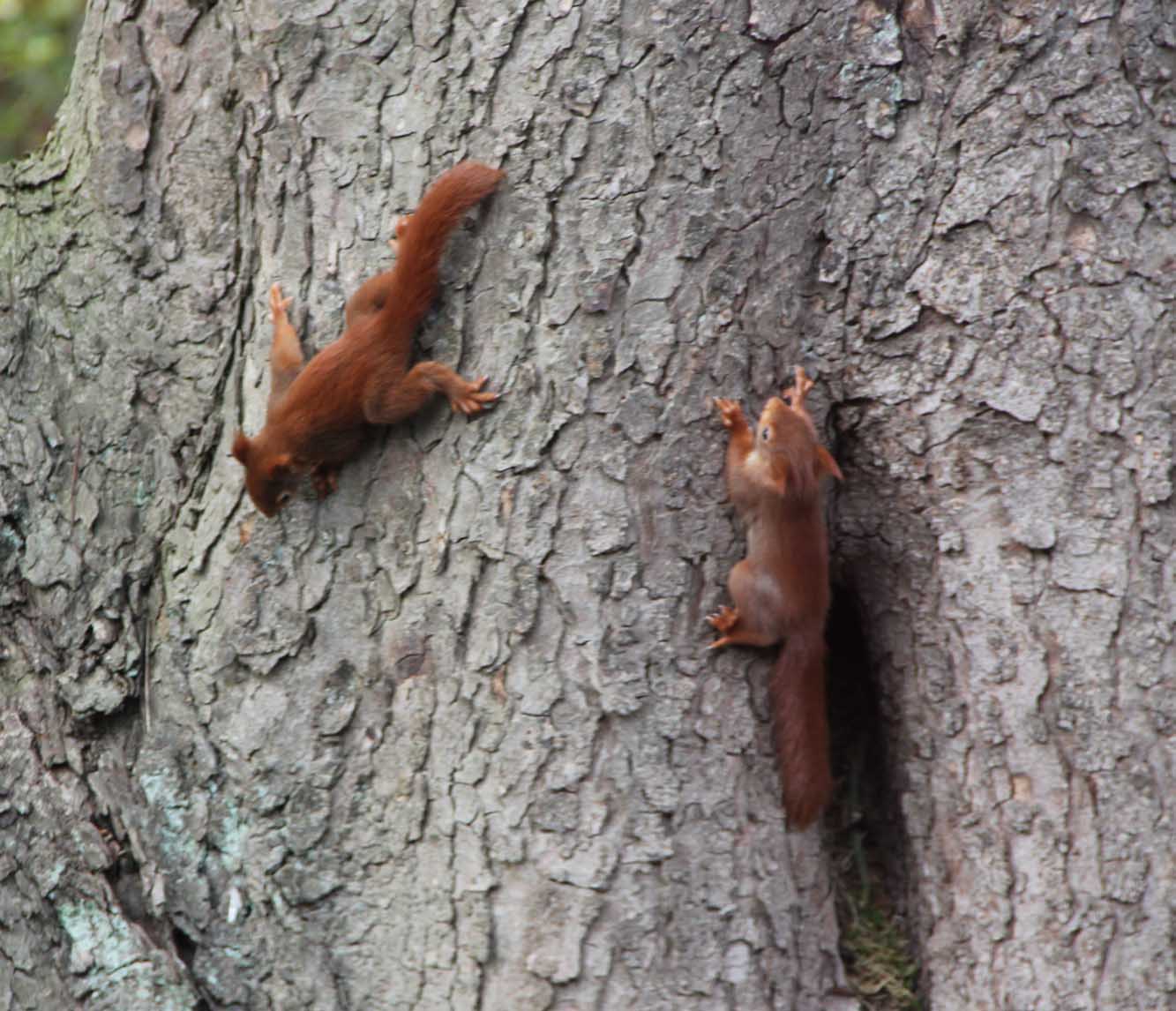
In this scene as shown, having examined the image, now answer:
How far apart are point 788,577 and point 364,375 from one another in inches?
39.2

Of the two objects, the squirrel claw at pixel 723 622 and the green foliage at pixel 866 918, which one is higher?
the squirrel claw at pixel 723 622

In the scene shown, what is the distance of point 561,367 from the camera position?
267cm

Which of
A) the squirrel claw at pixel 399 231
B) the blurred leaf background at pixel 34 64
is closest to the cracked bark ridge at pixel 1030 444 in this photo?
the squirrel claw at pixel 399 231

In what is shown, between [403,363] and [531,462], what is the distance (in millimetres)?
362

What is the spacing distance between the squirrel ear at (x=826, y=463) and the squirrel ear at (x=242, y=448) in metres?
1.24

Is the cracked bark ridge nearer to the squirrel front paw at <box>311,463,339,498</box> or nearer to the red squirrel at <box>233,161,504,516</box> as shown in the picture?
the red squirrel at <box>233,161,504,516</box>

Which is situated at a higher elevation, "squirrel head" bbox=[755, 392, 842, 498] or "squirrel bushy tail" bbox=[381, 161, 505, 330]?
"squirrel bushy tail" bbox=[381, 161, 505, 330]

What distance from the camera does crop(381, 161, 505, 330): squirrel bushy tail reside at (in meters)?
2.66

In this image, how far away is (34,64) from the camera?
205 inches

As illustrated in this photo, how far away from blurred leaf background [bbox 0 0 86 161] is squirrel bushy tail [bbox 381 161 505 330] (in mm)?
2932

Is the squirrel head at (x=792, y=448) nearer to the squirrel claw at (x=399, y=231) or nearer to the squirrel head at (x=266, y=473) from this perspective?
the squirrel claw at (x=399, y=231)

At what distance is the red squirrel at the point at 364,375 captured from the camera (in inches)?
106

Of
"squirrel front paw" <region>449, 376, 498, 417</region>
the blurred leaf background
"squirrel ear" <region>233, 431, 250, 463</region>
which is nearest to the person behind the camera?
"squirrel front paw" <region>449, 376, 498, 417</region>

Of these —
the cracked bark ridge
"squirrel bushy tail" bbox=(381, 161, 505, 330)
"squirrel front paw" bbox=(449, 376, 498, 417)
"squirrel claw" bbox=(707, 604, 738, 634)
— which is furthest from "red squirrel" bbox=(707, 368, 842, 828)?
"squirrel bushy tail" bbox=(381, 161, 505, 330)
